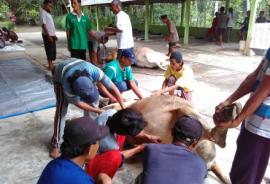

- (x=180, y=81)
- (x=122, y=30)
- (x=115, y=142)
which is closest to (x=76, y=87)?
(x=115, y=142)

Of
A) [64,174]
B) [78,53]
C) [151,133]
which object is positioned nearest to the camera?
[64,174]

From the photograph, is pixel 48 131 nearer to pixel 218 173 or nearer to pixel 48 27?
pixel 218 173

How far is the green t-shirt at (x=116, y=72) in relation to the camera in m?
3.38

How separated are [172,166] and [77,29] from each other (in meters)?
4.22

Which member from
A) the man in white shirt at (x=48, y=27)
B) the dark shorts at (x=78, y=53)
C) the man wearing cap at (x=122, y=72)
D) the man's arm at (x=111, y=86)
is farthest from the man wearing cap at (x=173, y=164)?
the man in white shirt at (x=48, y=27)

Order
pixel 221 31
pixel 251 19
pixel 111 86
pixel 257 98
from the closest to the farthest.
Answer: pixel 257 98 → pixel 111 86 → pixel 251 19 → pixel 221 31

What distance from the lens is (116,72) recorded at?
344cm

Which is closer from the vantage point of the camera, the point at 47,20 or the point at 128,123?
the point at 128,123

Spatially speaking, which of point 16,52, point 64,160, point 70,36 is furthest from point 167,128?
point 16,52

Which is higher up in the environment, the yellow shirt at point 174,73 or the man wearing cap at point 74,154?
the man wearing cap at point 74,154

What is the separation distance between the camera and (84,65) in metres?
2.54

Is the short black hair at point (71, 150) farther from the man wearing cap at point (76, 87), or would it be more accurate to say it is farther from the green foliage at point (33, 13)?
the green foliage at point (33, 13)

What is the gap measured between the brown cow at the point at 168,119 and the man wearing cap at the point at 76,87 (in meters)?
0.33

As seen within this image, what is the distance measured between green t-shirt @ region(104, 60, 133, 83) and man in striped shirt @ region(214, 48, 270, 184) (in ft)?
5.70
